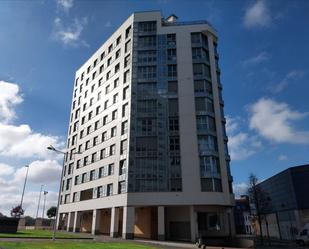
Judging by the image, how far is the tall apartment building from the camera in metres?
41.7

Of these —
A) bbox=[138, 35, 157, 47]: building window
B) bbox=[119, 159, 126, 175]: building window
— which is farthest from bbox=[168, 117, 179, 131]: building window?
bbox=[138, 35, 157, 47]: building window

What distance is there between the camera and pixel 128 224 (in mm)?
40406

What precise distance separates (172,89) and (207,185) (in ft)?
56.4

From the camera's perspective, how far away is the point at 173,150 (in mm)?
43844

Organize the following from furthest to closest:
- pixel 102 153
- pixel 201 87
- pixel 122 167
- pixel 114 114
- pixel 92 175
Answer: pixel 92 175 → pixel 102 153 → pixel 114 114 → pixel 201 87 → pixel 122 167

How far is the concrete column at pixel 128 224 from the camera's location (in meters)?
39.9

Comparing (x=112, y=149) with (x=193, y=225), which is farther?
(x=112, y=149)

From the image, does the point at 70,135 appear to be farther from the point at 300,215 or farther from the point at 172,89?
the point at 300,215

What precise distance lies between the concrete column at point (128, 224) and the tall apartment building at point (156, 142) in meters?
0.14

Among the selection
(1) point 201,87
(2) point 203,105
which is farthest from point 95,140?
(1) point 201,87

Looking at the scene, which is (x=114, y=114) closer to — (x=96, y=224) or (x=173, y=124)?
(x=173, y=124)

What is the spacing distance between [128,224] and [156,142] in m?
13.1

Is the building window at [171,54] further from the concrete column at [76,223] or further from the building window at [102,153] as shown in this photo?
the concrete column at [76,223]

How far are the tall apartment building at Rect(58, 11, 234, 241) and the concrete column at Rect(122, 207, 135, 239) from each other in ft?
0.45
